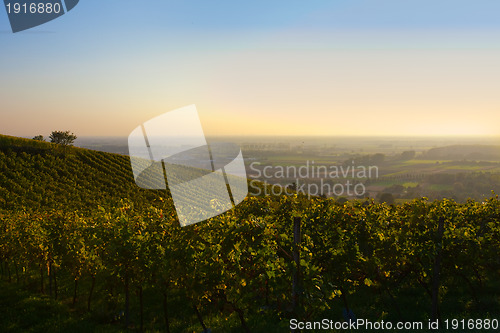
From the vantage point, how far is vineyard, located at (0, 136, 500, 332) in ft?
25.4

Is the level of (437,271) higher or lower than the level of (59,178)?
higher

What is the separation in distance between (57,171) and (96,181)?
6.28 metres

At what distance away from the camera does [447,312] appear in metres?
11.2

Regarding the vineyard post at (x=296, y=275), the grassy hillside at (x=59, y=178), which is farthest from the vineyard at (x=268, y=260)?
the grassy hillside at (x=59, y=178)

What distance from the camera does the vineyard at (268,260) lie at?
25.4ft

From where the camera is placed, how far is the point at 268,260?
23.1ft

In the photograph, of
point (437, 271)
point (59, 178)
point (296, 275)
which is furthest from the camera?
point (59, 178)

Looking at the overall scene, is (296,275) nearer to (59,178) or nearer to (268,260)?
(268,260)

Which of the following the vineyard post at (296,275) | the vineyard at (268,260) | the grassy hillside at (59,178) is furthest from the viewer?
the grassy hillside at (59,178)

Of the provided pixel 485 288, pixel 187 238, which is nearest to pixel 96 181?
pixel 187 238

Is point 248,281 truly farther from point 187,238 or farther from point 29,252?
point 29,252

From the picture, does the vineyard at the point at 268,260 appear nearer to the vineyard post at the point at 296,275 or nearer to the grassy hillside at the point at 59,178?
the vineyard post at the point at 296,275

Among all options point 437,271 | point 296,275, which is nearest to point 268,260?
point 296,275

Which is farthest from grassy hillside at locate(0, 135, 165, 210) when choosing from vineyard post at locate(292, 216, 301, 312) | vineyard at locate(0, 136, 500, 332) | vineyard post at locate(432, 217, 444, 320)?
vineyard post at locate(432, 217, 444, 320)
